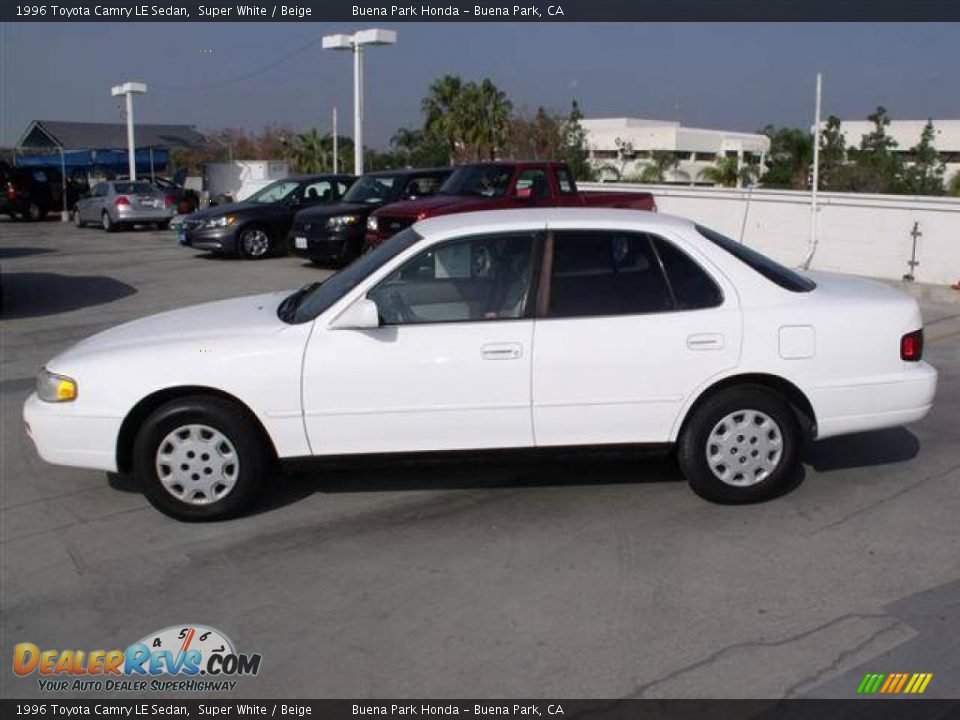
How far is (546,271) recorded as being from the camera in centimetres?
513

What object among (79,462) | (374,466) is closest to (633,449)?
(374,466)

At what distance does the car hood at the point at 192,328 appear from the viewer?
512 cm

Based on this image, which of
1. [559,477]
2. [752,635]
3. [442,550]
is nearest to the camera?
[752,635]

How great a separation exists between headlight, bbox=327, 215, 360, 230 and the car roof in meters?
10.4

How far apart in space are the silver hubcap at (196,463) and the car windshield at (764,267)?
2.87 meters

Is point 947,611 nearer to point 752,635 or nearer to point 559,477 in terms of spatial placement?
point 752,635

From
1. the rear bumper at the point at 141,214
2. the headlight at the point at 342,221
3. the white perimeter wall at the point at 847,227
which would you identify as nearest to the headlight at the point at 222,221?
the headlight at the point at 342,221

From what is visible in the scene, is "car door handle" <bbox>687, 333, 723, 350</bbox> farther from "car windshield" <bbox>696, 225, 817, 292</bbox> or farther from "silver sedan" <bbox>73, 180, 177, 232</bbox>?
"silver sedan" <bbox>73, 180, 177, 232</bbox>

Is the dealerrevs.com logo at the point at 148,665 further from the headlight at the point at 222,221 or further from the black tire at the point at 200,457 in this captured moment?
the headlight at the point at 222,221

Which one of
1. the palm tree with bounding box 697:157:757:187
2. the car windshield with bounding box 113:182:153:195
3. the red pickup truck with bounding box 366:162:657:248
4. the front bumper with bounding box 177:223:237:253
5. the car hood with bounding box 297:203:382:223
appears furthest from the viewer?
the palm tree with bounding box 697:157:757:187

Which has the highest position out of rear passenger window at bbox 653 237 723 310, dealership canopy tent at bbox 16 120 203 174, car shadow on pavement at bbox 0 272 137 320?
dealership canopy tent at bbox 16 120 203 174

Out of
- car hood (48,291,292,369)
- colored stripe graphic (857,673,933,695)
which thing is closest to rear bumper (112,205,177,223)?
car hood (48,291,292,369)

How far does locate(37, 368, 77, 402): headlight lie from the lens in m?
5.03

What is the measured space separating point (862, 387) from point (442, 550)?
245 cm
